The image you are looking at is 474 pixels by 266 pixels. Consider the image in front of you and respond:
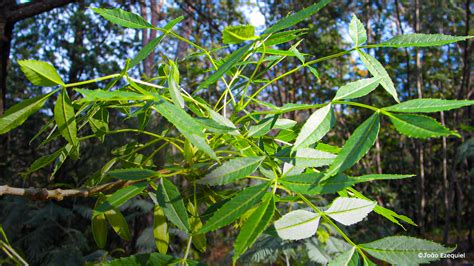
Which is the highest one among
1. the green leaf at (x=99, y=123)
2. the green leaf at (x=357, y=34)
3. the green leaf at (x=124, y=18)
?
the green leaf at (x=124, y=18)

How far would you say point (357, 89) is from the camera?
0.40 m

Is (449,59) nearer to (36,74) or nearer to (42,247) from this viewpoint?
(42,247)

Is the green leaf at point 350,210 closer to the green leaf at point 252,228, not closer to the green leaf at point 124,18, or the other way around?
the green leaf at point 252,228

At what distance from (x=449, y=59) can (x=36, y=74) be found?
20.5ft

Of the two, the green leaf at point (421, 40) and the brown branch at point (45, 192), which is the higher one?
the green leaf at point (421, 40)

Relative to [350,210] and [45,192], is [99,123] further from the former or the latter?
[350,210]

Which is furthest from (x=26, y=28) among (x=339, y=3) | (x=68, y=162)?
(x=339, y=3)

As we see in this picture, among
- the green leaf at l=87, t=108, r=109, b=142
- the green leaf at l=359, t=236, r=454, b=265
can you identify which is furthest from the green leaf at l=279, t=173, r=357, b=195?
the green leaf at l=87, t=108, r=109, b=142

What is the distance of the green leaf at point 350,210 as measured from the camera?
0.39 meters

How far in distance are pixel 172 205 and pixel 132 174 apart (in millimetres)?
57

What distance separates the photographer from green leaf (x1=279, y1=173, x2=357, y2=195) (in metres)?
0.34

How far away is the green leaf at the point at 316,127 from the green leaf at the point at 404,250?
5.3 inches

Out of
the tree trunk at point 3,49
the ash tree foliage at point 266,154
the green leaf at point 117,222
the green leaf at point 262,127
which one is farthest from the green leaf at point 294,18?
the tree trunk at point 3,49

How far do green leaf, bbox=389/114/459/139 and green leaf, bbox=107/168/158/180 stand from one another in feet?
0.84
